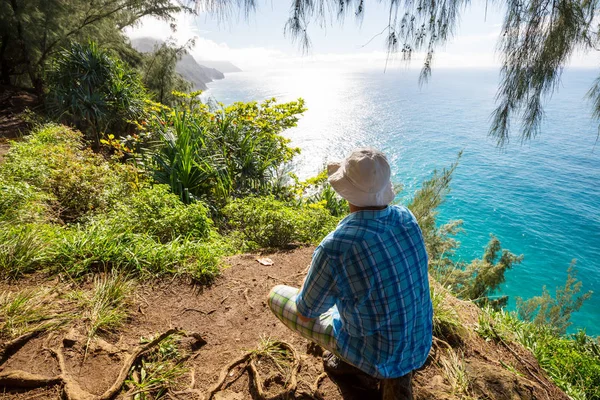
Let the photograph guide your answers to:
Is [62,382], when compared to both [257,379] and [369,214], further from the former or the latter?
[369,214]

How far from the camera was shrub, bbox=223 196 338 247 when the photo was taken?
149 inches

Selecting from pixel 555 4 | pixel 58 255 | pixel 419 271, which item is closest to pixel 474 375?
pixel 419 271

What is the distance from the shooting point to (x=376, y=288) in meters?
1.20

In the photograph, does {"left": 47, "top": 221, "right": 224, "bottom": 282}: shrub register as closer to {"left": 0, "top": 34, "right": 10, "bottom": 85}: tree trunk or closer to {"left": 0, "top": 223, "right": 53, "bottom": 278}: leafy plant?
{"left": 0, "top": 223, "right": 53, "bottom": 278}: leafy plant

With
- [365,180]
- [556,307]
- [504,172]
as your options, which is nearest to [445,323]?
[365,180]

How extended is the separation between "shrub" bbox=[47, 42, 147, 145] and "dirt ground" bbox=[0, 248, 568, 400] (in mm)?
5790

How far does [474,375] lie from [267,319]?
1398 millimetres

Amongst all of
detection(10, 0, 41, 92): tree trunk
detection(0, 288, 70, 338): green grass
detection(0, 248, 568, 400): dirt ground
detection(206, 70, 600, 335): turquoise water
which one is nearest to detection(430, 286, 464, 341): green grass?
detection(0, 248, 568, 400): dirt ground

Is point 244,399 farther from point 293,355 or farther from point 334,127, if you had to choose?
point 334,127

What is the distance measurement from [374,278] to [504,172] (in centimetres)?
3499

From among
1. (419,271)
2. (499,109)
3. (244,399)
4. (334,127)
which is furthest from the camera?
(334,127)

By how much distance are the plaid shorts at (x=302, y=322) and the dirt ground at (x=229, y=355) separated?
1.19ft

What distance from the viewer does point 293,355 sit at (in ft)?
6.12

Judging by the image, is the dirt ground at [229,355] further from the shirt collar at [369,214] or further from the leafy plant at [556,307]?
the leafy plant at [556,307]
